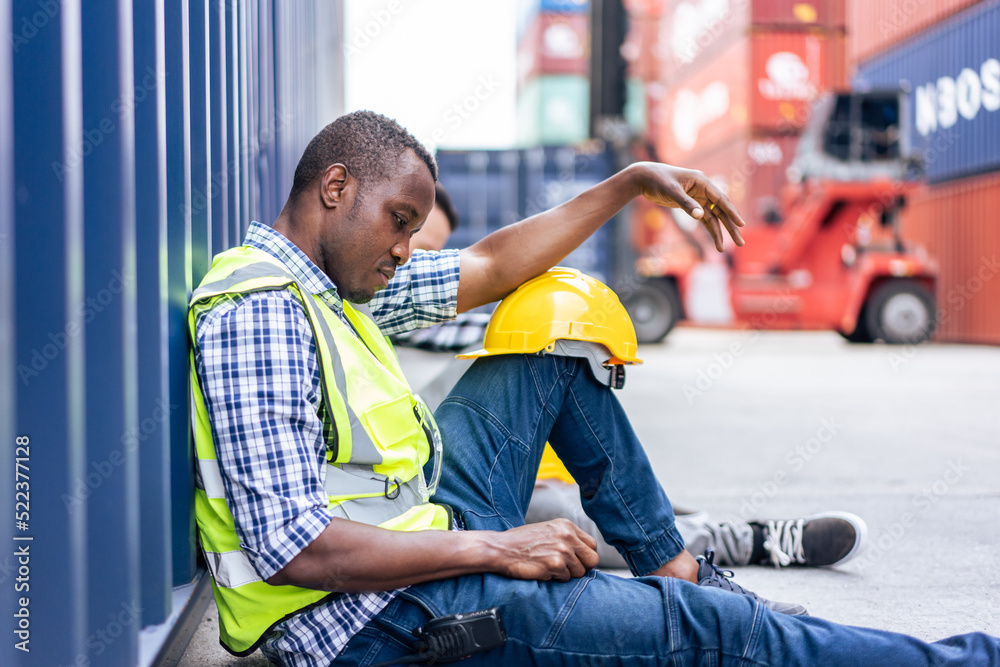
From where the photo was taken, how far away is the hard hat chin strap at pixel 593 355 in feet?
6.30

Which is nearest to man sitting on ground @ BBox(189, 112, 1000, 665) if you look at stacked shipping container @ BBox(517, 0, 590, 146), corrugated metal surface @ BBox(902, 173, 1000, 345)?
corrugated metal surface @ BBox(902, 173, 1000, 345)

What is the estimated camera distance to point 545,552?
4.98ft

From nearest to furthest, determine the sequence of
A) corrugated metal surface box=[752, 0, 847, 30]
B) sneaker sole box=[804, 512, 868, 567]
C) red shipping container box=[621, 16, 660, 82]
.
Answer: sneaker sole box=[804, 512, 868, 567] < corrugated metal surface box=[752, 0, 847, 30] < red shipping container box=[621, 16, 660, 82]

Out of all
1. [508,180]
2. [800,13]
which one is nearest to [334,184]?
[508,180]

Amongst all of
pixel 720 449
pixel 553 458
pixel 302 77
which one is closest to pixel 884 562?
pixel 553 458

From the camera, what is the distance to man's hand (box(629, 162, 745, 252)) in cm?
216

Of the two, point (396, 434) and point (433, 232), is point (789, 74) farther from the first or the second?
point (396, 434)

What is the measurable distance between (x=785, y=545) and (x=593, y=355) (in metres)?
1.11

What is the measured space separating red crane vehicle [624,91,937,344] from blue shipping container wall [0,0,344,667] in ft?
38.0

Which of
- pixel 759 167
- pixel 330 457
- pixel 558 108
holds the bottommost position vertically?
pixel 330 457

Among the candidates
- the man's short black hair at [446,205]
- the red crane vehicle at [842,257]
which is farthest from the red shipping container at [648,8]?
the man's short black hair at [446,205]

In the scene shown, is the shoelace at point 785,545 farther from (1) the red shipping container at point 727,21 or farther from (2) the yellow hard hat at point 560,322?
(1) the red shipping container at point 727,21

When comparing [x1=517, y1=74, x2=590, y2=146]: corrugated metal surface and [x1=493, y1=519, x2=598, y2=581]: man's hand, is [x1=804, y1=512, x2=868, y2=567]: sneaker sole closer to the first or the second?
[x1=493, y1=519, x2=598, y2=581]: man's hand

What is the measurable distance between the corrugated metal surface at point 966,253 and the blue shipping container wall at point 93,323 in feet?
51.1
